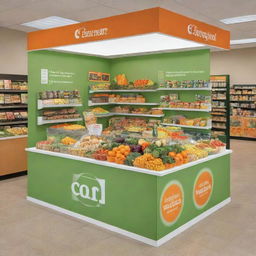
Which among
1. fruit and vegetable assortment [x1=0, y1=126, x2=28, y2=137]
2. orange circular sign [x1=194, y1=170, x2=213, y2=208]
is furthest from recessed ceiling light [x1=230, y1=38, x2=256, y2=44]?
fruit and vegetable assortment [x1=0, y1=126, x2=28, y2=137]

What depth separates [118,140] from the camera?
16.5ft

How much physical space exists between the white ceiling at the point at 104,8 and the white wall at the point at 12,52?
0.84 metres

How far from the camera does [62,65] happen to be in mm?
7109

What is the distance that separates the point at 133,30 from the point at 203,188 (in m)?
2.41

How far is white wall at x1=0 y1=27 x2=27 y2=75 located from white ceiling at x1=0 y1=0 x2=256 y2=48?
33.2 inches

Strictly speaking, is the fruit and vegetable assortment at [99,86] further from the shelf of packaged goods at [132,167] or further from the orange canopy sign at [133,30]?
the shelf of packaged goods at [132,167]

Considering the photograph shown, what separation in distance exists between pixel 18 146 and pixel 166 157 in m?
4.10

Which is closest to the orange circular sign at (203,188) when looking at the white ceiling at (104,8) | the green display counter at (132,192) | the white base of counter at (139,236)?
the green display counter at (132,192)

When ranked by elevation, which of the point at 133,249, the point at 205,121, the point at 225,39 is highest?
the point at 225,39

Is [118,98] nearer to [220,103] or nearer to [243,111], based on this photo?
[220,103]

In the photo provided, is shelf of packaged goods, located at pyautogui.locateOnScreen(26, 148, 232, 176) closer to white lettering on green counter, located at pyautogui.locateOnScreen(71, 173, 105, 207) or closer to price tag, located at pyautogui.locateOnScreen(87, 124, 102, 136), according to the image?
white lettering on green counter, located at pyautogui.locateOnScreen(71, 173, 105, 207)

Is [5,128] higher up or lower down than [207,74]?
lower down

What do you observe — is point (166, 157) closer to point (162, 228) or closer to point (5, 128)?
point (162, 228)

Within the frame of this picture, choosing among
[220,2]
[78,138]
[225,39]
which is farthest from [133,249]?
[220,2]
